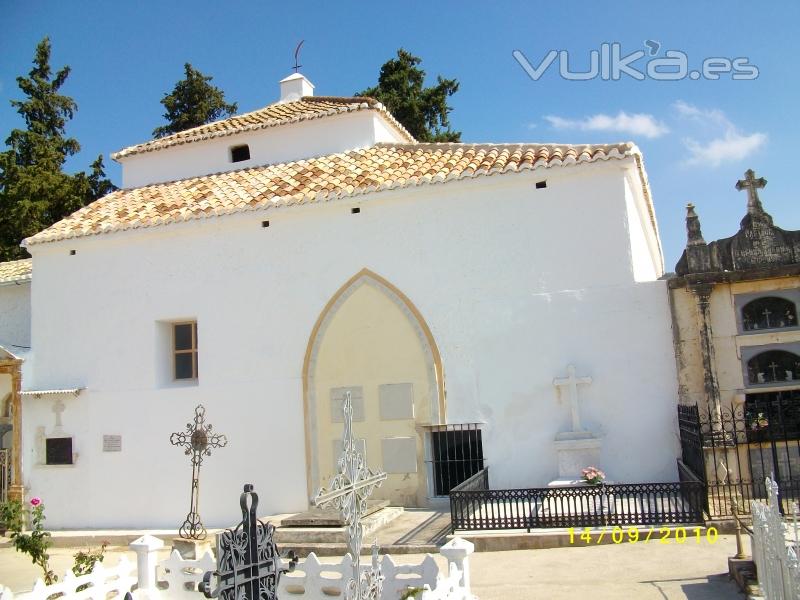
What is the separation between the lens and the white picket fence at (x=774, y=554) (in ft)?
15.5

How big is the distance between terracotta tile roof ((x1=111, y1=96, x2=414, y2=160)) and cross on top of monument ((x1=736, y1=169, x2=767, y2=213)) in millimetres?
7065

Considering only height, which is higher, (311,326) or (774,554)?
(311,326)

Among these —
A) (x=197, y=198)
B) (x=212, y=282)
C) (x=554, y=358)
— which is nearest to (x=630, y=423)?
(x=554, y=358)

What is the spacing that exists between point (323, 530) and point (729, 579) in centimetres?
508

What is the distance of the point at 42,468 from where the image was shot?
13344 mm

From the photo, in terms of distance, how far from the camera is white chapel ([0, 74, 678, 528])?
11.2m

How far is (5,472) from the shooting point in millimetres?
13547

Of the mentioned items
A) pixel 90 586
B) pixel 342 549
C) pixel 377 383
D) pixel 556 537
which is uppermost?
pixel 377 383

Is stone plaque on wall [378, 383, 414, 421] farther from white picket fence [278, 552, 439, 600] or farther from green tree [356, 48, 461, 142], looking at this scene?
green tree [356, 48, 461, 142]

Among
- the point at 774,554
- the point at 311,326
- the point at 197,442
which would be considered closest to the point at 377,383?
the point at 311,326

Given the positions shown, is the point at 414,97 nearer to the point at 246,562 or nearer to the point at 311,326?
the point at 311,326

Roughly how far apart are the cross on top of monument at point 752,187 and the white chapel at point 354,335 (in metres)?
1.60

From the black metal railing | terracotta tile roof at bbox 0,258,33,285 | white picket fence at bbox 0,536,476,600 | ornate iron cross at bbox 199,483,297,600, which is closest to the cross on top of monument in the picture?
the black metal railing
